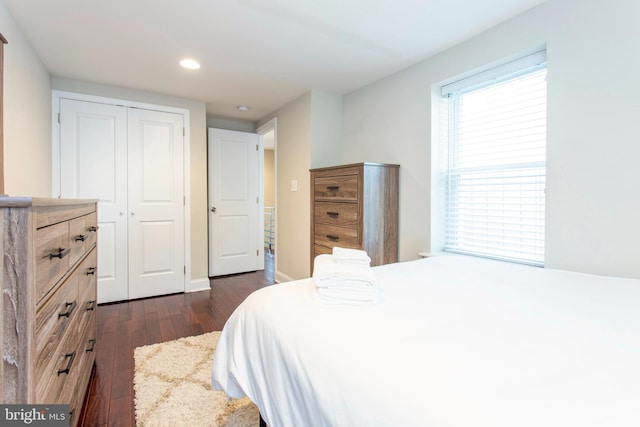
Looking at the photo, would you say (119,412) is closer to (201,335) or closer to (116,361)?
(116,361)

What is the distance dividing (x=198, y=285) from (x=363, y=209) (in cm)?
235

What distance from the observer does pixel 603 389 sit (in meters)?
0.56

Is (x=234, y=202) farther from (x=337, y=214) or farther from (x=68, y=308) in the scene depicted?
(x=68, y=308)

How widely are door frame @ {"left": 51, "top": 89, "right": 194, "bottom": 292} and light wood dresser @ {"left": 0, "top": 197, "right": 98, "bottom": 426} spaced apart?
1.98 metres

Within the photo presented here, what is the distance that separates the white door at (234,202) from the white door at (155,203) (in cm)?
68

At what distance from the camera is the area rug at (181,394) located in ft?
4.75

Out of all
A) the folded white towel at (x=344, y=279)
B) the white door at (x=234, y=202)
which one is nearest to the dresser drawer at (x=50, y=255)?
the folded white towel at (x=344, y=279)

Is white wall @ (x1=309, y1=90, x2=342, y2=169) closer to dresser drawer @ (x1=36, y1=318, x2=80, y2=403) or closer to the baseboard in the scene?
the baseboard

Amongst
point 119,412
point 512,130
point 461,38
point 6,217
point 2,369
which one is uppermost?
point 461,38

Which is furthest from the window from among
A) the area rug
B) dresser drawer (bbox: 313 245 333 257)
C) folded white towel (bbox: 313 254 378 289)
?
the area rug

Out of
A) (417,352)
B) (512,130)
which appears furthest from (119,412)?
(512,130)

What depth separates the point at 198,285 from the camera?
364 cm

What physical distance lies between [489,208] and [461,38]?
123cm

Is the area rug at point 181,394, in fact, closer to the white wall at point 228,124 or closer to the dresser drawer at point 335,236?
the dresser drawer at point 335,236
